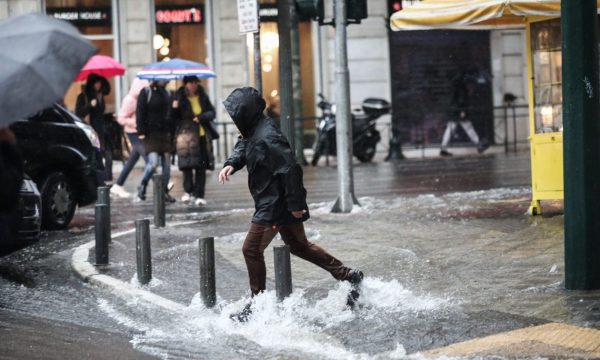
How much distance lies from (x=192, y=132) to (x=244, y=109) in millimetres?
8991

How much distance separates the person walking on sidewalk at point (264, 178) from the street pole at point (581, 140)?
166 cm

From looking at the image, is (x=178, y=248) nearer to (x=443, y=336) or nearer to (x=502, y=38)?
(x=443, y=336)

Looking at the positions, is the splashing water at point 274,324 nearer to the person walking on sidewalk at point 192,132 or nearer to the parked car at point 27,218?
the parked car at point 27,218

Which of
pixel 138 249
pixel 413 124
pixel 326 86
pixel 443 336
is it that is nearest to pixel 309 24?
pixel 326 86

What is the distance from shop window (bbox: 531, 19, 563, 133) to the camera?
13.4m

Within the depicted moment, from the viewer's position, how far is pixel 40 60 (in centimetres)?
630

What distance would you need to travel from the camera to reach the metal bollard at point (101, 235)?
11.4 m

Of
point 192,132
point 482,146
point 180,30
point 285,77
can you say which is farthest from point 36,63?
point 180,30

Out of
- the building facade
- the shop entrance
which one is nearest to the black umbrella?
the building facade

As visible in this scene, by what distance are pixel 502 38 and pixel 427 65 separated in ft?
6.86

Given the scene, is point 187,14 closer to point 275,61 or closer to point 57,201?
point 275,61

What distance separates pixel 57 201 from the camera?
48.7 ft

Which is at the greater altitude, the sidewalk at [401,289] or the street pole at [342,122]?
the street pole at [342,122]

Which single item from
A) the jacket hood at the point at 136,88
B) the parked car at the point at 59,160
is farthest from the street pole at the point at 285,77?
the jacket hood at the point at 136,88
